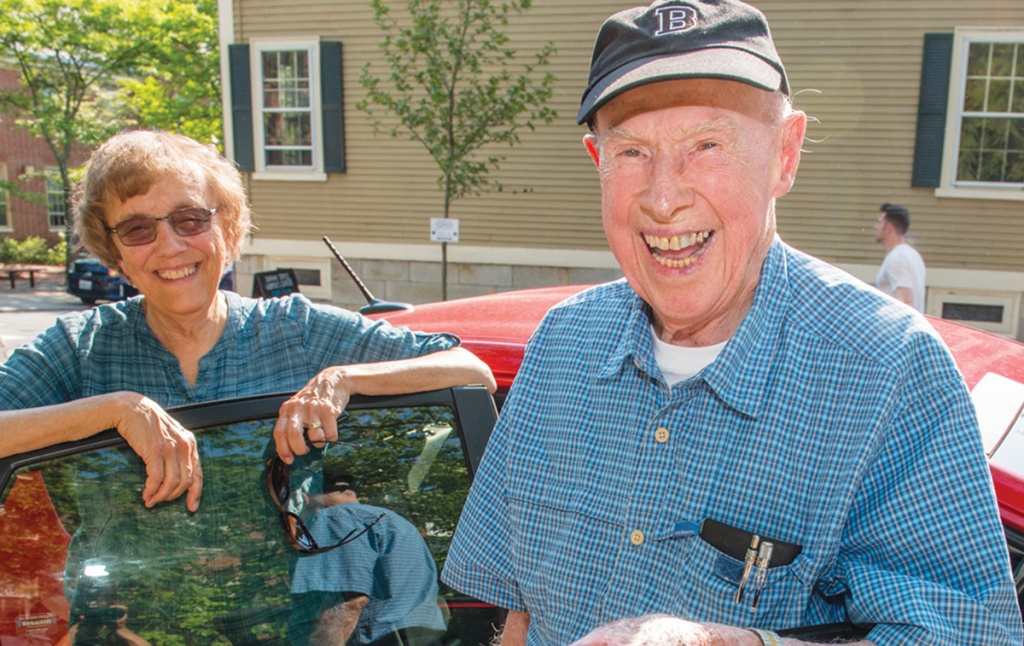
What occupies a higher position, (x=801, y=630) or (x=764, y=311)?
(x=764, y=311)

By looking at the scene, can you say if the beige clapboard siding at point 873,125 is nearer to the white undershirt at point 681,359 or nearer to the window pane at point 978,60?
the window pane at point 978,60

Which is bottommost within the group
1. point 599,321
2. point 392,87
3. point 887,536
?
point 887,536

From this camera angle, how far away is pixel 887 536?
107 centimetres

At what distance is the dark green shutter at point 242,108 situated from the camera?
11.8 m

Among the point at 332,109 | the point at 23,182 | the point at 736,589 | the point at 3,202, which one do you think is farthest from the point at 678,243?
the point at 23,182

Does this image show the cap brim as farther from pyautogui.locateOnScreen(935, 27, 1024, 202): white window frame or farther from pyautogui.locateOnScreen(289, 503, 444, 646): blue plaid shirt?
pyautogui.locateOnScreen(935, 27, 1024, 202): white window frame

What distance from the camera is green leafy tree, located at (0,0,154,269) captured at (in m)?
17.5

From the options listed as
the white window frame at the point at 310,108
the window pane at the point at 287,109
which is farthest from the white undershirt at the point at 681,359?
the window pane at the point at 287,109

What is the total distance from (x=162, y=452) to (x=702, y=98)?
1.16 m

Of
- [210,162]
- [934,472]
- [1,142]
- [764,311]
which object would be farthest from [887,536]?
[1,142]

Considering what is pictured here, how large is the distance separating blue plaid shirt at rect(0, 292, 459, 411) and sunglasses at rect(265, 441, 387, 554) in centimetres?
44

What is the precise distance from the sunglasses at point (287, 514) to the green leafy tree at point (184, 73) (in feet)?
56.5

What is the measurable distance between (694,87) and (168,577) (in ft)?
4.22

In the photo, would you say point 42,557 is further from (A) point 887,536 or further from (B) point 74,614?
(A) point 887,536
